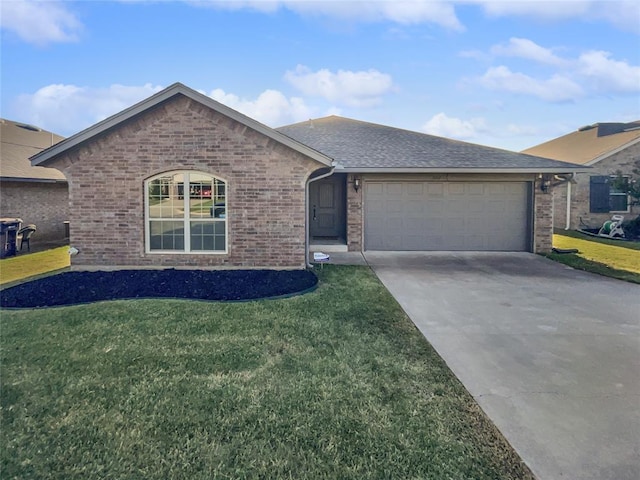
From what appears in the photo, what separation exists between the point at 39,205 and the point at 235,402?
597 inches

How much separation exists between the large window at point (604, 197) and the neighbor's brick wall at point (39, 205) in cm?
2314

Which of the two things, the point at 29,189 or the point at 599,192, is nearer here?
the point at 29,189

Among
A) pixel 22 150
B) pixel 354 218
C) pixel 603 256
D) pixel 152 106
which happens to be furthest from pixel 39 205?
pixel 603 256

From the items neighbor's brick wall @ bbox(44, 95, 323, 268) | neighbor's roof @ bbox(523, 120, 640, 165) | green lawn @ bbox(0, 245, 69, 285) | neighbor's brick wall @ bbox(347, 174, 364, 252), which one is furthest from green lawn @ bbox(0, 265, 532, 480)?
neighbor's roof @ bbox(523, 120, 640, 165)

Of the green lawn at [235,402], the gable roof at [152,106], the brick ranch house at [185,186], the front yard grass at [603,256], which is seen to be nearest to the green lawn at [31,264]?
the brick ranch house at [185,186]

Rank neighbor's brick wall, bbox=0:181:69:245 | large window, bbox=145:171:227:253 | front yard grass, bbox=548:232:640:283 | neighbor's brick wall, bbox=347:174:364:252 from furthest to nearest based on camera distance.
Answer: neighbor's brick wall, bbox=0:181:69:245 → neighbor's brick wall, bbox=347:174:364:252 → front yard grass, bbox=548:232:640:283 → large window, bbox=145:171:227:253

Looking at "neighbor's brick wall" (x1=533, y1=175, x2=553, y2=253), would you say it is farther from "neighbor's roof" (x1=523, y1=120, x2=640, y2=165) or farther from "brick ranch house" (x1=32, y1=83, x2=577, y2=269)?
"neighbor's roof" (x1=523, y1=120, x2=640, y2=165)

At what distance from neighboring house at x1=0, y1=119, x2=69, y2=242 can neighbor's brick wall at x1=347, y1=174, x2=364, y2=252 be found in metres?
10.7

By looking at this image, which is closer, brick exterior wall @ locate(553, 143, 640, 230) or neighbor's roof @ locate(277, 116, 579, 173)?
neighbor's roof @ locate(277, 116, 579, 173)

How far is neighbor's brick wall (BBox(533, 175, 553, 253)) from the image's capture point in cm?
1245

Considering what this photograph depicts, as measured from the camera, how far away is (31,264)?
34.2 ft

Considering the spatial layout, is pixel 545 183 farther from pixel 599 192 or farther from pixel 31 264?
pixel 31 264

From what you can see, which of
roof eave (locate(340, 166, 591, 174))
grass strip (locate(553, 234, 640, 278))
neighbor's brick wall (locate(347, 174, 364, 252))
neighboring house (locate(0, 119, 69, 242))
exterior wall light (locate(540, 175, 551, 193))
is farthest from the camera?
neighboring house (locate(0, 119, 69, 242))

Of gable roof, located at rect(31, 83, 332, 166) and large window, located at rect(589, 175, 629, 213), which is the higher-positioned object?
gable roof, located at rect(31, 83, 332, 166)
